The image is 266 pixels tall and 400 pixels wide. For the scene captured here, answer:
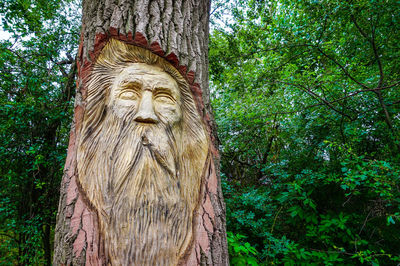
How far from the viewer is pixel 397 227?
231 centimetres

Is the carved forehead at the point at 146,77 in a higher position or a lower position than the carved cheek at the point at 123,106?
higher

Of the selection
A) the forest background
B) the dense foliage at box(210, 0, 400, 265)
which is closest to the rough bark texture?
the dense foliage at box(210, 0, 400, 265)

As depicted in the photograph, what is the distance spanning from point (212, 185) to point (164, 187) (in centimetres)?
30

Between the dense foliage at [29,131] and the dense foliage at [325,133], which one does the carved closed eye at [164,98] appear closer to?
the dense foliage at [325,133]

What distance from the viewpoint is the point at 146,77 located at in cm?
121

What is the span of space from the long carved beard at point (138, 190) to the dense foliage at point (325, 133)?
1.11 m

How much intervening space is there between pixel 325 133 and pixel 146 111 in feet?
7.81

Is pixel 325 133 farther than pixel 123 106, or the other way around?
pixel 325 133

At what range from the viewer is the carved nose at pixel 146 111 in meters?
1.13

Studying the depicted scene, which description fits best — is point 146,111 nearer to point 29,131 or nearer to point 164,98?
point 164,98

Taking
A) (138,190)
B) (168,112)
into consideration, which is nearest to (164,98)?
(168,112)

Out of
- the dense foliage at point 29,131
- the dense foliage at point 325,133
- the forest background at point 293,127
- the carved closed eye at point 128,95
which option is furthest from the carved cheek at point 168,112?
the dense foliage at point 29,131

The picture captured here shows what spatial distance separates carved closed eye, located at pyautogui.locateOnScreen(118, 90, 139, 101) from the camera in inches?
46.6

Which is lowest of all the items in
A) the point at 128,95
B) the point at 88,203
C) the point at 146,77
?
the point at 88,203
